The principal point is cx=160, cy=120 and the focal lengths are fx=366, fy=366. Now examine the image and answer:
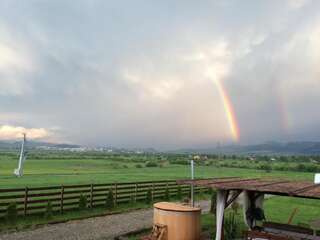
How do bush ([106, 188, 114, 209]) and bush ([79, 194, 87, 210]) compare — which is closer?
bush ([79, 194, 87, 210])

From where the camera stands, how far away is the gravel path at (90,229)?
41.6 ft

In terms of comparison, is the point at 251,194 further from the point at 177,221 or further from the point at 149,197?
the point at 149,197

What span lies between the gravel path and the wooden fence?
176 centimetres

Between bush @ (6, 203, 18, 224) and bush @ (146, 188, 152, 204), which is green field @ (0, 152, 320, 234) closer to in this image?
bush @ (6, 203, 18, 224)

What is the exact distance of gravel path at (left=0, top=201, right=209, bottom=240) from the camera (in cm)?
1267

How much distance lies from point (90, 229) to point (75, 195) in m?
7.08

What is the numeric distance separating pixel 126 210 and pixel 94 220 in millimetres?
3543

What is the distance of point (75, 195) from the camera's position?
2092 centimetres

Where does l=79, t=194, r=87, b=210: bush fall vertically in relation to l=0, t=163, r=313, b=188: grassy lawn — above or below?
below

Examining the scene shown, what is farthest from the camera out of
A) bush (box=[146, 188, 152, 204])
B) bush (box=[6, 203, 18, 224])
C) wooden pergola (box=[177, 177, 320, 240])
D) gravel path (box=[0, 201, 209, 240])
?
bush (box=[146, 188, 152, 204])

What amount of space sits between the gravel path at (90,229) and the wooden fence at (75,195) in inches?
69.2

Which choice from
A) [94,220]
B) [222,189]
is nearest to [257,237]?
[222,189]

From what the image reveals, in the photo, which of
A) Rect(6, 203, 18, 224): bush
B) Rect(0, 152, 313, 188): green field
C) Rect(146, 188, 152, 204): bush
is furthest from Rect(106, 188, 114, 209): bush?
Rect(0, 152, 313, 188): green field

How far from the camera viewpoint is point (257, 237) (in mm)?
10547
